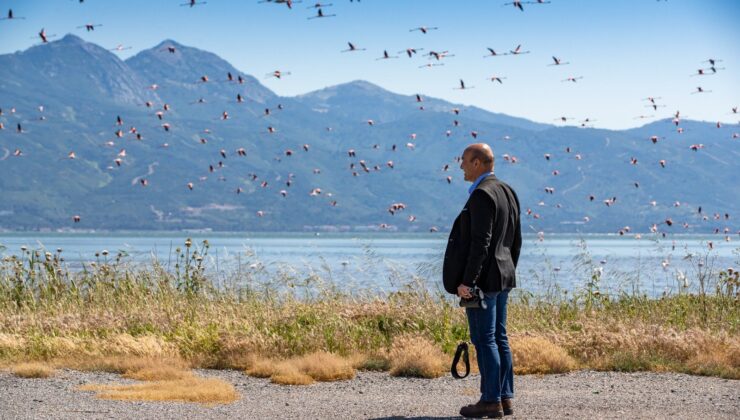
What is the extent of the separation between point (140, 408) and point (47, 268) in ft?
33.0

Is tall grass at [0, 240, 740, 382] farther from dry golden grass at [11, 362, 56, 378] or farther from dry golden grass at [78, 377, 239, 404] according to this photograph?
dry golden grass at [78, 377, 239, 404]

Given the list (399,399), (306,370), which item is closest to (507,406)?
(399,399)

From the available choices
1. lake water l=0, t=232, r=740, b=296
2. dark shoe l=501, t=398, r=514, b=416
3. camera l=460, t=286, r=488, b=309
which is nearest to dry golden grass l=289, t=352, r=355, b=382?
dark shoe l=501, t=398, r=514, b=416

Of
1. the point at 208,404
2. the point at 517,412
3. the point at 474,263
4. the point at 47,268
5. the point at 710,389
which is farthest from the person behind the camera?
the point at 47,268

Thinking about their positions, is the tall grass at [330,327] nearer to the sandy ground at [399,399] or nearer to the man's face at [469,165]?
the sandy ground at [399,399]

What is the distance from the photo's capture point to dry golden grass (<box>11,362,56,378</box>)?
40.6ft

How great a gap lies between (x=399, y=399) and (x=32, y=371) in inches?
197

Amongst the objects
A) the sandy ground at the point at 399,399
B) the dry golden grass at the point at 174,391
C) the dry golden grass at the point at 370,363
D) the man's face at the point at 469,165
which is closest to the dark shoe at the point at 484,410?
the sandy ground at the point at 399,399

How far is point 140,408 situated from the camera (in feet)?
33.6

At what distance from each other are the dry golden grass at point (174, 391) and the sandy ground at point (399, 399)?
0.65ft

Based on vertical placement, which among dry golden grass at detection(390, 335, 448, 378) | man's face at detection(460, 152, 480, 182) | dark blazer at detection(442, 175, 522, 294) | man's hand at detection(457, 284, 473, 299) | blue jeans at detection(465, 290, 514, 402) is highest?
man's face at detection(460, 152, 480, 182)

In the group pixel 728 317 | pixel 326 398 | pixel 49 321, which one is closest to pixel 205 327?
pixel 49 321

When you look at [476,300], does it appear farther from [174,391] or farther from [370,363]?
[370,363]

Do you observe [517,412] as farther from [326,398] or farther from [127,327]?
[127,327]
